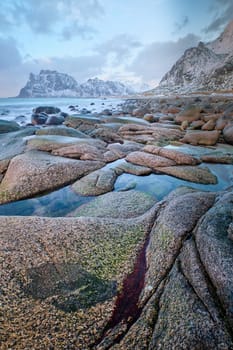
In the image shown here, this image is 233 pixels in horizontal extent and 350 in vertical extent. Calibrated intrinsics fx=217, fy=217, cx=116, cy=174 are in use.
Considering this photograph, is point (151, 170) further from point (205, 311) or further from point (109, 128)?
point (109, 128)

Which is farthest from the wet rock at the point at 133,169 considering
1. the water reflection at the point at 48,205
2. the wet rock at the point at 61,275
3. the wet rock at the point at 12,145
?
the wet rock at the point at 12,145

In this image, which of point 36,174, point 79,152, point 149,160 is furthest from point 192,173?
point 36,174

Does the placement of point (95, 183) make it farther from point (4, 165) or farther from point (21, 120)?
point (21, 120)

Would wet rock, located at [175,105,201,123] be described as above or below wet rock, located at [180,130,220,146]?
above

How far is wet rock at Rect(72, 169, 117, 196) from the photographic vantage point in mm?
5183

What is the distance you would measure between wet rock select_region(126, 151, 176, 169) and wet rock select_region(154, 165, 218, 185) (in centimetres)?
22

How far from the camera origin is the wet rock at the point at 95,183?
17.0 feet

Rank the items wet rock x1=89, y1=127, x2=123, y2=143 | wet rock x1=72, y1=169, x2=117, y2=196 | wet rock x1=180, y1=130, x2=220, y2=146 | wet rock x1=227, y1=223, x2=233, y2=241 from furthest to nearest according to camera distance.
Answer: wet rock x1=89, y1=127, x2=123, y2=143 < wet rock x1=180, y1=130, x2=220, y2=146 < wet rock x1=72, y1=169, x2=117, y2=196 < wet rock x1=227, y1=223, x2=233, y2=241

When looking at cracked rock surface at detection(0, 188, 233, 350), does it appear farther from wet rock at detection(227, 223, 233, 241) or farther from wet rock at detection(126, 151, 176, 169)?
wet rock at detection(126, 151, 176, 169)

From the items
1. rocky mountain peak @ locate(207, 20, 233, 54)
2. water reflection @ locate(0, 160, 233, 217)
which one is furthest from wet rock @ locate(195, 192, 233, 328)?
rocky mountain peak @ locate(207, 20, 233, 54)

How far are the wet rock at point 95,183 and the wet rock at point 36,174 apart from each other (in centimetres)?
37

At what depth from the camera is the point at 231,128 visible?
384 inches

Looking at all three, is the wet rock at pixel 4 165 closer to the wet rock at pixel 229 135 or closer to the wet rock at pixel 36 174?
the wet rock at pixel 36 174

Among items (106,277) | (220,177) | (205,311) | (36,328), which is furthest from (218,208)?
(220,177)
